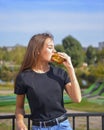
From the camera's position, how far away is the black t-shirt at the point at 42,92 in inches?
81.4

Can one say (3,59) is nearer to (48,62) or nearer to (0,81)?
(0,81)

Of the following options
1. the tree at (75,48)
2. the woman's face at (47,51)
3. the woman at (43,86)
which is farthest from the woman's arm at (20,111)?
the tree at (75,48)

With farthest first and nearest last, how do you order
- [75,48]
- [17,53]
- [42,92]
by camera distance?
1. [17,53]
2. [75,48]
3. [42,92]

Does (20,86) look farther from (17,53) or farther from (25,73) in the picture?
(17,53)

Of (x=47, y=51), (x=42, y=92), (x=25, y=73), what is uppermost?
(x=47, y=51)

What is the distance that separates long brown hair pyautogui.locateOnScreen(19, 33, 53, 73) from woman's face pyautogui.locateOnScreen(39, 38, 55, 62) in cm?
2

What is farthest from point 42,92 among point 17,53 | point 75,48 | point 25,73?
point 17,53

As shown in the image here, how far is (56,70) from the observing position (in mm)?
2178

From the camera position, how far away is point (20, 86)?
82.2 inches

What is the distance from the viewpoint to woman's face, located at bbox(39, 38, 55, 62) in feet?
6.89

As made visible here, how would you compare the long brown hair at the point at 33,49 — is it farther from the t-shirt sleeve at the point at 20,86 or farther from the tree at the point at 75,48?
the tree at the point at 75,48

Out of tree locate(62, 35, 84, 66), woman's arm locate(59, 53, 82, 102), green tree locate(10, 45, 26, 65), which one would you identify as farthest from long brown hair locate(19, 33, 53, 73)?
green tree locate(10, 45, 26, 65)

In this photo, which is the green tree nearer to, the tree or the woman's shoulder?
the tree

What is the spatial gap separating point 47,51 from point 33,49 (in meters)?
0.08
